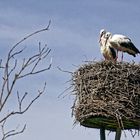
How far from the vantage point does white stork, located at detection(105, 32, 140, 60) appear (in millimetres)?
10914

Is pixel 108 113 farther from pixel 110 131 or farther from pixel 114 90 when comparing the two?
pixel 110 131

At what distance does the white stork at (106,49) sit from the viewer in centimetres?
1091

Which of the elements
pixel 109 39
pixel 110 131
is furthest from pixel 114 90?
pixel 109 39

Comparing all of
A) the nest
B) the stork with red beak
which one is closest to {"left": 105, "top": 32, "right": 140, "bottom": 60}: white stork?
the stork with red beak

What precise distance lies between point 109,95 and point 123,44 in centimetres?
258

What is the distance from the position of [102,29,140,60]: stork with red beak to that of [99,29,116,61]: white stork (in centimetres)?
11

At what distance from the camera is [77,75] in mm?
9141

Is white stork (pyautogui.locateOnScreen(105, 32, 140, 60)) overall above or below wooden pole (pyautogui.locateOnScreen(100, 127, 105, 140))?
above

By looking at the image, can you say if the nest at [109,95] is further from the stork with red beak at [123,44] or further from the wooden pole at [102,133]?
the stork with red beak at [123,44]

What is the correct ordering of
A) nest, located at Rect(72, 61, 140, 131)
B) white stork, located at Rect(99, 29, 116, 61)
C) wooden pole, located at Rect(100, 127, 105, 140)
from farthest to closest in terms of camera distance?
white stork, located at Rect(99, 29, 116, 61)
wooden pole, located at Rect(100, 127, 105, 140)
nest, located at Rect(72, 61, 140, 131)

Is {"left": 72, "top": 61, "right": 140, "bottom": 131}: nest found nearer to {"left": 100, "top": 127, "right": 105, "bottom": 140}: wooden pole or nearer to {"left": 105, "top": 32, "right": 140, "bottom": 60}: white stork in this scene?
{"left": 100, "top": 127, "right": 105, "bottom": 140}: wooden pole

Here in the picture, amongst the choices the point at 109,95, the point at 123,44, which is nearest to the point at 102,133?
the point at 109,95

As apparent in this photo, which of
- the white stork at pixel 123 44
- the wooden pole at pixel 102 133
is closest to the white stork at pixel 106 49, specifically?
the white stork at pixel 123 44

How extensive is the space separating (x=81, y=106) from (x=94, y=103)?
0.76 feet
